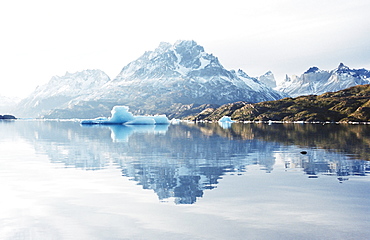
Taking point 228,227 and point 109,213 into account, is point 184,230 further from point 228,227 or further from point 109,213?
point 109,213

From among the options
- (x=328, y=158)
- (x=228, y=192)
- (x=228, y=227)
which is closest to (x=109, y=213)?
(x=228, y=227)

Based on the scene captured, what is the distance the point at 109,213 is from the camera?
76.4 ft

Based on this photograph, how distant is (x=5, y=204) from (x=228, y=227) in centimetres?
1705

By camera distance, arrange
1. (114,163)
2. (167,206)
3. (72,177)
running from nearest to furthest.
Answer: (167,206) < (72,177) < (114,163)

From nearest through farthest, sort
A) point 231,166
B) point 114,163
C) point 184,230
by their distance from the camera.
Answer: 1. point 184,230
2. point 231,166
3. point 114,163

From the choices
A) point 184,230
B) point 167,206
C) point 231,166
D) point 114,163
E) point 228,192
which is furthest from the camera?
point 114,163

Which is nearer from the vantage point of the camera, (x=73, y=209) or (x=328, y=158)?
(x=73, y=209)

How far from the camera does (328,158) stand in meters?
50.4

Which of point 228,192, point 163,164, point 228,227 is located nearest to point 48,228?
point 228,227

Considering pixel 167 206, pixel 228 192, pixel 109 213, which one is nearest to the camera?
pixel 109 213

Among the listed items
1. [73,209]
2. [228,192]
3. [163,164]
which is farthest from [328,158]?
[73,209]

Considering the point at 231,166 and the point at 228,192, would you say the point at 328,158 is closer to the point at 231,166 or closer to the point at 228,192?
the point at 231,166

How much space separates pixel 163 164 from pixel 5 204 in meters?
23.0

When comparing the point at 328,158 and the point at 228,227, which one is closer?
the point at 228,227
